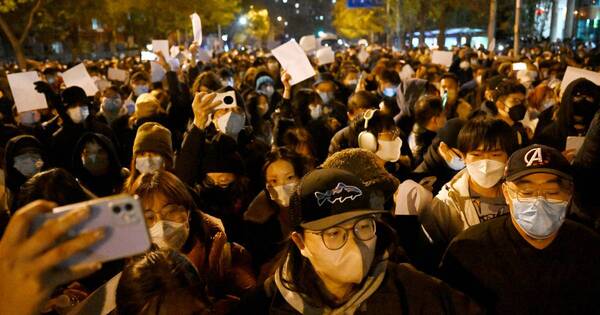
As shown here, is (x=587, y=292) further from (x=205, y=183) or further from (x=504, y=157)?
(x=205, y=183)

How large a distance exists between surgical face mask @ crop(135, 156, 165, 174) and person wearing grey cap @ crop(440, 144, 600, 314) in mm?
2711

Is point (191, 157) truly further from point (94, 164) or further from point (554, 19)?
point (554, 19)

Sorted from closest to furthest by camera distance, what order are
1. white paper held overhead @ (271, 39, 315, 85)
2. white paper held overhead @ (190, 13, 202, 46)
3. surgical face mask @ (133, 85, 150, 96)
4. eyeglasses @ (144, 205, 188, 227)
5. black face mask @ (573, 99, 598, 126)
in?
1. eyeglasses @ (144, 205, 188, 227)
2. black face mask @ (573, 99, 598, 126)
3. white paper held overhead @ (271, 39, 315, 85)
4. surgical face mask @ (133, 85, 150, 96)
5. white paper held overhead @ (190, 13, 202, 46)

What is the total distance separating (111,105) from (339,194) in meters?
7.07

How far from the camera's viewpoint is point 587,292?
262 cm

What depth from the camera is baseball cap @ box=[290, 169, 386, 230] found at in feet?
7.51

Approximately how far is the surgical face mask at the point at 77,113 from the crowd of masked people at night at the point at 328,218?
2 centimetres

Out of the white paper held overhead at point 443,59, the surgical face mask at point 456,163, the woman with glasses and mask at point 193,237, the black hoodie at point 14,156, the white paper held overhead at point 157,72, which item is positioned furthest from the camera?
the white paper held overhead at point 443,59

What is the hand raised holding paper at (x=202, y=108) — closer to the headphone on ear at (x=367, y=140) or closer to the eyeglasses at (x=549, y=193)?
the headphone on ear at (x=367, y=140)

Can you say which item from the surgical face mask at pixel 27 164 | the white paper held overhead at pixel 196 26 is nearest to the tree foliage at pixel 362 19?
the white paper held overhead at pixel 196 26

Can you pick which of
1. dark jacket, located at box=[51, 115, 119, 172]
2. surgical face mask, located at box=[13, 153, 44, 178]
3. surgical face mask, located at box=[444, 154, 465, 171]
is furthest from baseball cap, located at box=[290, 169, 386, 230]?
dark jacket, located at box=[51, 115, 119, 172]

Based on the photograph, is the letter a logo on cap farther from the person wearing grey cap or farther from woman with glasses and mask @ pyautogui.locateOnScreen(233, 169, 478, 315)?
woman with glasses and mask @ pyautogui.locateOnScreen(233, 169, 478, 315)

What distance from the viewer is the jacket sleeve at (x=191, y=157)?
16.1ft

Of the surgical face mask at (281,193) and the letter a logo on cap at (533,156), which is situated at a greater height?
the letter a logo on cap at (533,156)
